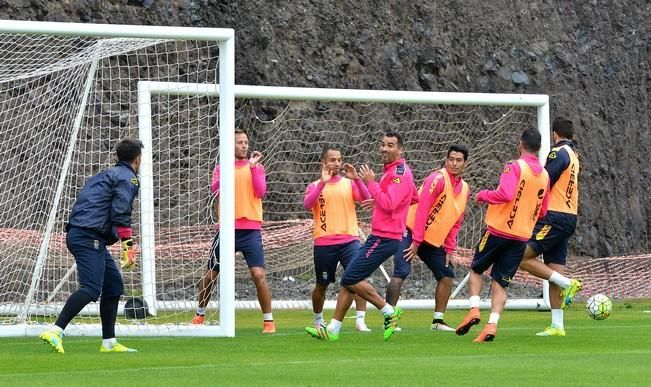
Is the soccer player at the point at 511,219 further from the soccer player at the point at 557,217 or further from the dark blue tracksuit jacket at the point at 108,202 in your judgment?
the dark blue tracksuit jacket at the point at 108,202

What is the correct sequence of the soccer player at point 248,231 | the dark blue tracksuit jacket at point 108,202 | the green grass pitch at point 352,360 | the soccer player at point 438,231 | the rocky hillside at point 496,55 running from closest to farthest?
the green grass pitch at point 352,360, the dark blue tracksuit jacket at point 108,202, the soccer player at point 248,231, the soccer player at point 438,231, the rocky hillside at point 496,55

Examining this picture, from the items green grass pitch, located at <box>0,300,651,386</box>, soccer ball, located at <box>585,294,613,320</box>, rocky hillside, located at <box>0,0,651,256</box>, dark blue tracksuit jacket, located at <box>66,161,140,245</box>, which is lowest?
green grass pitch, located at <box>0,300,651,386</box>

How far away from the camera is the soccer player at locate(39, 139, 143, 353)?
12.2 metres

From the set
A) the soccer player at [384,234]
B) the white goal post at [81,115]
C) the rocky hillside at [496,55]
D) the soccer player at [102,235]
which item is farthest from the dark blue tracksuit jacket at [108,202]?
the rocky hillside at [496,55]

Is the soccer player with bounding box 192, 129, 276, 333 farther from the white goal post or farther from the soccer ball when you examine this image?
the soccer ball

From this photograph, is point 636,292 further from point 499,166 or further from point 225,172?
point 225,172

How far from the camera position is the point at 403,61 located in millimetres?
31516

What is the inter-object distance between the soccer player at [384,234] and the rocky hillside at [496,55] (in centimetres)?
1482

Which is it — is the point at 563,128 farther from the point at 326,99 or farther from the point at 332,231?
the point at 326,99

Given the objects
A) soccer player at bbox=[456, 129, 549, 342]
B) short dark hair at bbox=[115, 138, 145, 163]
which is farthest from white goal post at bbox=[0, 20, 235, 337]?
soccer player at bbox=[456, 129, 549, 342]

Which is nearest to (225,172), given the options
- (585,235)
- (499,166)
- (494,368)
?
(494,368)

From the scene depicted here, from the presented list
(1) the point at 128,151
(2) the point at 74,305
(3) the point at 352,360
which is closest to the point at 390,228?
(3) the point at 352,360

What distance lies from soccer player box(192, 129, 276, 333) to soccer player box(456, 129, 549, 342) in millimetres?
2392

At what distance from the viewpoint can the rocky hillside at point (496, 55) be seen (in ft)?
95.8
